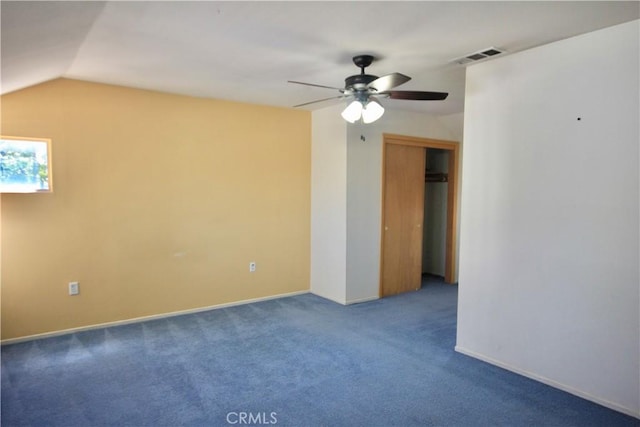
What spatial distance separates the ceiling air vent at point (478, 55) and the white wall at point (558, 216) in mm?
112

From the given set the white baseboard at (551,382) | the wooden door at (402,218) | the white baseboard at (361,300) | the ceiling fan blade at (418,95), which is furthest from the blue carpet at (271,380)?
the ceiling fan blade at (418,95)

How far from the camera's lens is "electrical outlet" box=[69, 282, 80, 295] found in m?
3.68

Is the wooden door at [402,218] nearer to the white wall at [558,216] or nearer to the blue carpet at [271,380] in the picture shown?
the blue carpet at [271,380]

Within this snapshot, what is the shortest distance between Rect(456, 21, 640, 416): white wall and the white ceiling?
0.30 meters

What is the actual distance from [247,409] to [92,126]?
9.82 feet

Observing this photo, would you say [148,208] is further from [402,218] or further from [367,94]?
[402,218]

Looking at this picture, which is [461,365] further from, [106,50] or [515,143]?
[106,50]

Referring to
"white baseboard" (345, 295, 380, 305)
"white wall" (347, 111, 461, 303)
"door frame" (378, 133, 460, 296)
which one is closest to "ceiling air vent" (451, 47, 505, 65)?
"white wall" (347, 111, 461, 303)

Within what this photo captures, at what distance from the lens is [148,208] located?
405 cm

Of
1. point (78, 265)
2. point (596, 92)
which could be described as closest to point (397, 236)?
point (596, 92)

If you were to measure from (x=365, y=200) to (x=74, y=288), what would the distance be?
324cm

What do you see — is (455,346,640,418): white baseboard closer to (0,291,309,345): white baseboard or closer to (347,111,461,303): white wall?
(347,111,461,303): white wall

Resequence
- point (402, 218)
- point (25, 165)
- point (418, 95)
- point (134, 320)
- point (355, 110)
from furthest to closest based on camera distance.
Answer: point (402, 218) < point (134, 320) < point (25, 165) < point (355, 110) < point (418, 95)

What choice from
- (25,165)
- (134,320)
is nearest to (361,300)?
(134,320)
